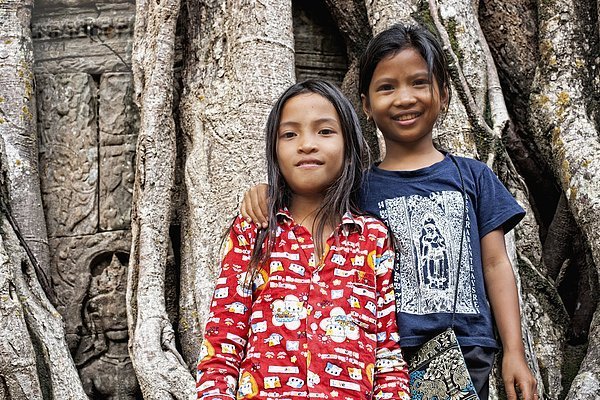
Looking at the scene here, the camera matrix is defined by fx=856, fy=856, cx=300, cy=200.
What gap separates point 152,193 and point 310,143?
1.14 metres

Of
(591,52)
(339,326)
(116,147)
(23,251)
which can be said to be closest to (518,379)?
(339,326)

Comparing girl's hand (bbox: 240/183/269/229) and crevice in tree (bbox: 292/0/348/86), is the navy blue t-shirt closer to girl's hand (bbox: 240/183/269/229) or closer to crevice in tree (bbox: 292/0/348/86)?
girl's hand (bbox: 240/183/269/229)

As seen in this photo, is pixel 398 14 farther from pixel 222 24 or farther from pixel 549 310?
pixel 549 310

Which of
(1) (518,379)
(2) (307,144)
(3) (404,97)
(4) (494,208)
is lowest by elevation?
(1) (518,379)

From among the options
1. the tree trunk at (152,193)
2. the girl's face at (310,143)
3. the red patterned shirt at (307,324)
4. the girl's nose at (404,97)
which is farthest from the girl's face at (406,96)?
the tree trunk at (152,193)

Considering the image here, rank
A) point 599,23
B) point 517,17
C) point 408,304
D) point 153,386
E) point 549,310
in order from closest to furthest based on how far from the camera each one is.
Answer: point 408,304 < point 153,386 < point 549,310 < point 599,23 < point 517,17

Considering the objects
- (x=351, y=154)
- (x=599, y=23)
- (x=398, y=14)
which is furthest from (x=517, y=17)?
(x=351, y=154)

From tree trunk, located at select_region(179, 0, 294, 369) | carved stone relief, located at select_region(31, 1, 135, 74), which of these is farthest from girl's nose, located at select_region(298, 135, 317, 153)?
carved stone relief, located at select_region(31, 1, 135, 74)

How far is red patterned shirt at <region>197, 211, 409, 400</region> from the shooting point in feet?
5.42

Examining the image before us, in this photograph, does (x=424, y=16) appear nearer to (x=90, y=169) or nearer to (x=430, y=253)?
(x=430, y=253)

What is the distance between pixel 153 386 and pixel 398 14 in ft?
4.57

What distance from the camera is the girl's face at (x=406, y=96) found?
6.04 ft

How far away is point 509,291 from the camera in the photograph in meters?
1.81

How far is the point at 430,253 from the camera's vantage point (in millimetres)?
1791
